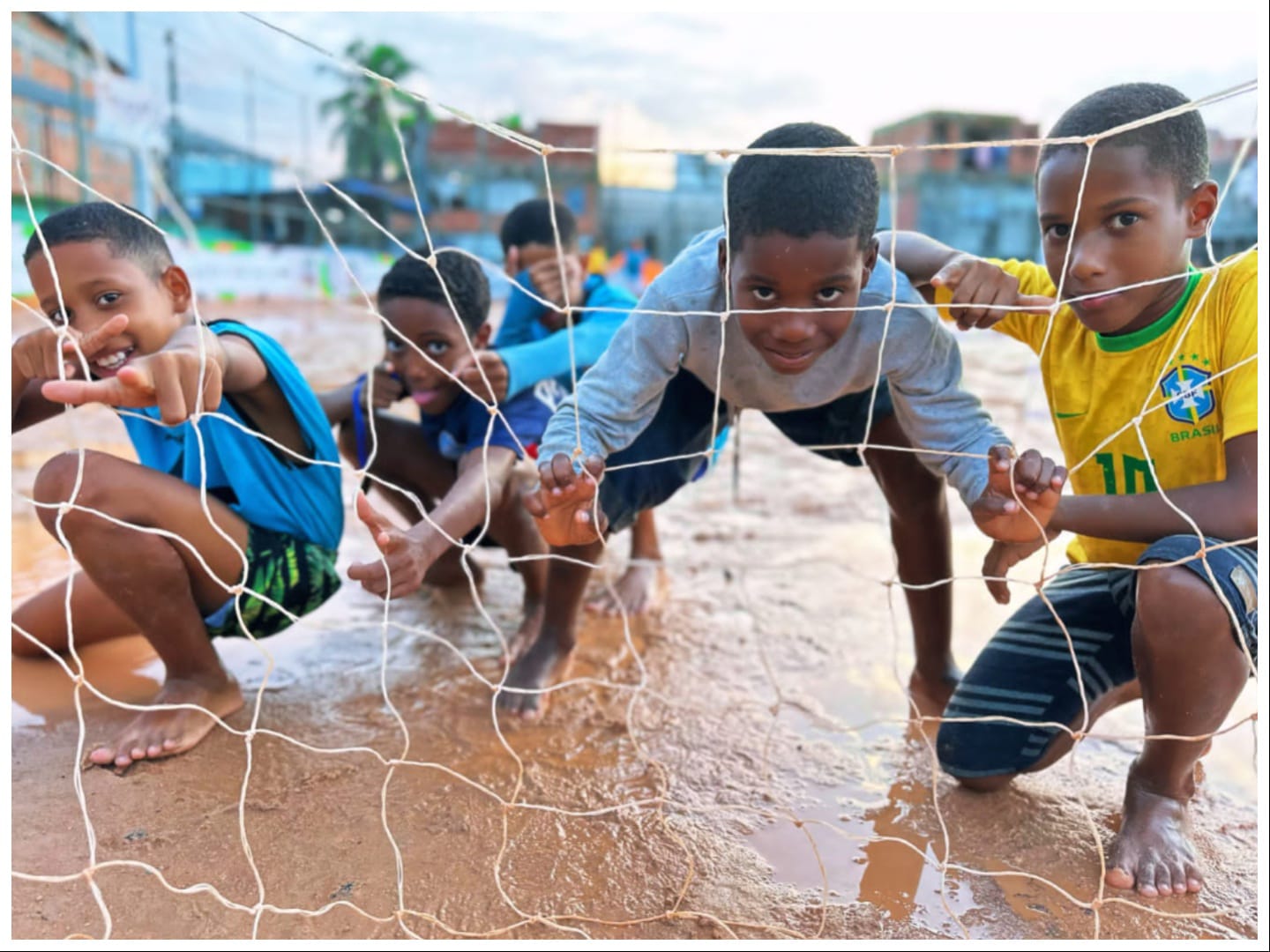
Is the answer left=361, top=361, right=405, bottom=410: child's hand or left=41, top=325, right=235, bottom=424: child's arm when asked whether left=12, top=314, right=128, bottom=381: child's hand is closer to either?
left=41, top=325, right=235, bottom=424: child's arm

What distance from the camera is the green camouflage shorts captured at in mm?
1681

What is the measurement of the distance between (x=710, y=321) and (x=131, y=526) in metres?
0.96

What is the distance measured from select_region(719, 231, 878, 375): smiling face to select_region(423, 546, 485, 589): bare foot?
1185mm

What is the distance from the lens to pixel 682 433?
1769mm

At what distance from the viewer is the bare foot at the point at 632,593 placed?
2.34 metres

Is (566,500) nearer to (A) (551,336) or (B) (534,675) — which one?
(B) (534,675)

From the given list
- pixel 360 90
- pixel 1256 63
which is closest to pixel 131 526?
pixel 1256 63

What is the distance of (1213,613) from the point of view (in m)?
1.27

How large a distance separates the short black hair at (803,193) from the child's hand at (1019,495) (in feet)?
1.22

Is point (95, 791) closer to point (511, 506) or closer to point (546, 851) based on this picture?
point (546, 851)

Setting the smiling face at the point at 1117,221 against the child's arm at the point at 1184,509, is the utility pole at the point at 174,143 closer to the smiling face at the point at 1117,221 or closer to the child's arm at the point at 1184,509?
the smiling face at the point at 1117,221

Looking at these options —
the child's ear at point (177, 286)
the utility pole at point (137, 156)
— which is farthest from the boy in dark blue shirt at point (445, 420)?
the utility pole at point (137, 156)

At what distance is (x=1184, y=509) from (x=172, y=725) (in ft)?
5.14

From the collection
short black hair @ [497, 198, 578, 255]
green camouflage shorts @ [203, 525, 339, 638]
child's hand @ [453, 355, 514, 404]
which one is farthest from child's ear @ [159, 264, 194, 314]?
short black hair @ [497, 198, 578, 255]
